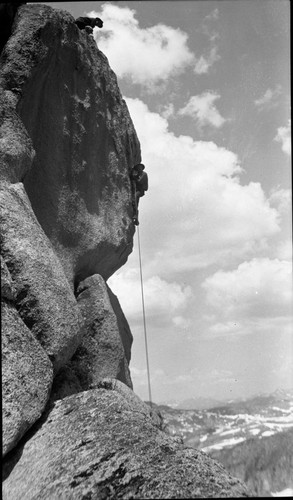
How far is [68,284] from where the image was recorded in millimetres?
8461

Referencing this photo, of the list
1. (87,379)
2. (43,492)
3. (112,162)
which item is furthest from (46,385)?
(112,162)

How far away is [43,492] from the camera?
207 inches

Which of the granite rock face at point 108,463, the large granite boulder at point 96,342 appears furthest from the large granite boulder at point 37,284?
the large granite boulder at point 96,342

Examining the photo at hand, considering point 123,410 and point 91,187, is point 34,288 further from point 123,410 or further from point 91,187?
point 91,187

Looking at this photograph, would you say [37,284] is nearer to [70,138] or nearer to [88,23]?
[70,138]

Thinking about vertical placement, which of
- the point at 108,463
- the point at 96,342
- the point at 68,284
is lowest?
the point at 108,463

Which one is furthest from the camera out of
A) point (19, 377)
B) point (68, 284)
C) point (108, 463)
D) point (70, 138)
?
point (70, 138)

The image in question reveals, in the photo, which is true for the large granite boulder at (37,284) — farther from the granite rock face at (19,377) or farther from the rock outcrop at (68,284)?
the granite rock face at (19,377)

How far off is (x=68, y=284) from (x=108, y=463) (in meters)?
3.85

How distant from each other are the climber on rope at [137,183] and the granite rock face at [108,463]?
1019cm

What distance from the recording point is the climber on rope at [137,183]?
1606 cm

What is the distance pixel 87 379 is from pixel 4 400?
4443mm

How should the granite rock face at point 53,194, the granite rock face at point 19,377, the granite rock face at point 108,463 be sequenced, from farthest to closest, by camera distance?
1. the granite rock face at point 53,194
2. the granite rock face at point 19,377
3. the granite rock face at point 108,463

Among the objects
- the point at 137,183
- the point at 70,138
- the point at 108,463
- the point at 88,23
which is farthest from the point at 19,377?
the point at 88,23
